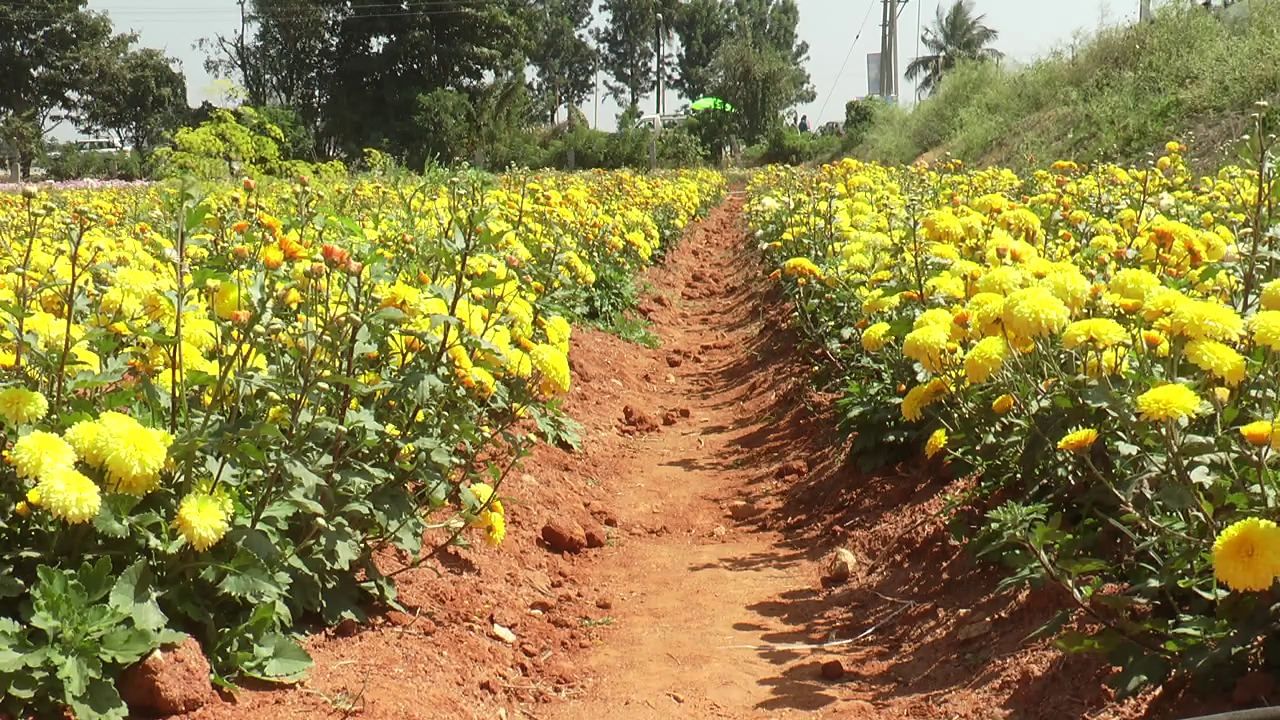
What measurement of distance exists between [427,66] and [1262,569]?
161 ft

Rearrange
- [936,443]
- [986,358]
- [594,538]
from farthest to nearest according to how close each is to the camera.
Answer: [594,538] → [936,443] → [986,358]

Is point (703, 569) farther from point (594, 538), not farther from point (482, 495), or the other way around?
point (482, 495)

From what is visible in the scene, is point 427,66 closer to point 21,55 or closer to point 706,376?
point 21,55

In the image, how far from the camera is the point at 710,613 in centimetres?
455

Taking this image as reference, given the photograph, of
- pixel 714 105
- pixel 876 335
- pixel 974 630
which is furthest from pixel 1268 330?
pixel 714 105

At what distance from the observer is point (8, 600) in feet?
8.65

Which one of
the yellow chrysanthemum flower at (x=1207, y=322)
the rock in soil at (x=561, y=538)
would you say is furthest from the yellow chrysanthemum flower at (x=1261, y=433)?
the rock in soil at (x=561, y=538)

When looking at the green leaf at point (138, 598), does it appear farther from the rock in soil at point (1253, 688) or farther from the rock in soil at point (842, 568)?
the rock in soil at point (842, 568)

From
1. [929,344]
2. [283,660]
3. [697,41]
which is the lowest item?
[283,660]

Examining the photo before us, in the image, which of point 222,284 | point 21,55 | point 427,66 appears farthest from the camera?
point 21,55

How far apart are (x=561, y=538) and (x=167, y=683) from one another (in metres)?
2.67

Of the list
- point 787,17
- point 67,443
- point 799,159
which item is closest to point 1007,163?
point 67,443

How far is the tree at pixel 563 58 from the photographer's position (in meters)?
89.7

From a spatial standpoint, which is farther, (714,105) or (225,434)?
(714,105)
